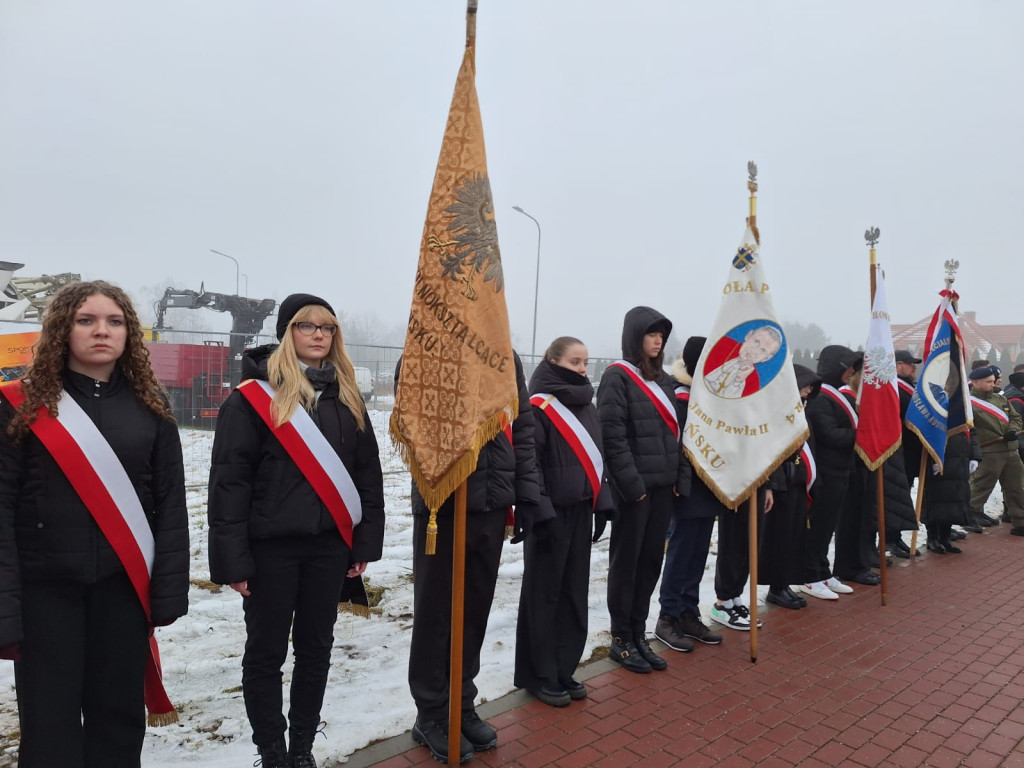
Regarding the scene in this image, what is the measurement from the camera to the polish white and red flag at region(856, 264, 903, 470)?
5.86 metres

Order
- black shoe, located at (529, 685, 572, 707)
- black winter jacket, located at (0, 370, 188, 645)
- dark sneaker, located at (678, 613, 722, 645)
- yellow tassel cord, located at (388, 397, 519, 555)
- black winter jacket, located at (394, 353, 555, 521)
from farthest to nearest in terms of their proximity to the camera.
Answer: dark sneaker, located at (678, 613, 722, 645) → black shoe, located at (529, 685, 572, 707) → black winter jacket, located at (394, 353, 555, 521) → yellow tassel cord, located at (388, 397, 519, 555) → black winter jacket, located at (0, 370, 188, 645)

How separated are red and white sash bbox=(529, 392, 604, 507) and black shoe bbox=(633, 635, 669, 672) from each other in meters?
1.11

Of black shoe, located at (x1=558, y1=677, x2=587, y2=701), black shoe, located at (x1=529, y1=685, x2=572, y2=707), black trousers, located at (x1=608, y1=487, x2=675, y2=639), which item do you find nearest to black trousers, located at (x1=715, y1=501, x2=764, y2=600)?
black trousers, located at (x1=608, y1=487, x2=675, y2=639)

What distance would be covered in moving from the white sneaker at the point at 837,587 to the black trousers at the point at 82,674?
5.55 meters

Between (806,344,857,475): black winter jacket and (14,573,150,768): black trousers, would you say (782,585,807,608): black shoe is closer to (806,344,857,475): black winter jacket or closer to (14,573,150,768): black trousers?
(806,344,857,475): black winter jacket

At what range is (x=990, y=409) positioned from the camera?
874cm

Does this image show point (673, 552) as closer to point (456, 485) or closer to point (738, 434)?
point (738, 434)

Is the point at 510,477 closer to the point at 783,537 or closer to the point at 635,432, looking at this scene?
the point at 635,432

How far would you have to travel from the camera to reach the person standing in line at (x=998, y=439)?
8.66 m

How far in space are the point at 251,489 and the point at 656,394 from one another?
2.58m

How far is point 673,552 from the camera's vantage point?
4934 millimetres

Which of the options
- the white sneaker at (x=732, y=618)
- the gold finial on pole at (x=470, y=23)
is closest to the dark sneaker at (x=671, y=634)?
the white sneaker at (x=732, y=618)

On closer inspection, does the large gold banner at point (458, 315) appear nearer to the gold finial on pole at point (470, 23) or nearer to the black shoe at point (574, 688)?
the gold finial on pole at point (470, 23)

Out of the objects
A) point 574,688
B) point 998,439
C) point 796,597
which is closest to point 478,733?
point 574,688
